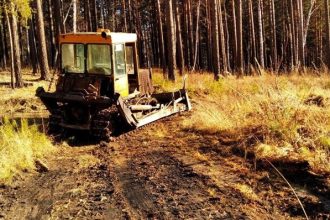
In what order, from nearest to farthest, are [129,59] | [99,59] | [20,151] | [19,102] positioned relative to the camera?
[20,151], [99,59], [129,59], [19,102]

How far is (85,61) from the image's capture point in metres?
11.9

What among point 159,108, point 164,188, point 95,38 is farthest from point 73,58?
point 164,188

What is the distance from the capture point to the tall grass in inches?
330

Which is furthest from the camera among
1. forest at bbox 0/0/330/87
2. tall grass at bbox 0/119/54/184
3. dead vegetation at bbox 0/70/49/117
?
forest at bbox 0/0/330/87

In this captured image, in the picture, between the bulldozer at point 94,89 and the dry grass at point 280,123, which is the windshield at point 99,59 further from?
the dry grass at point 280,123

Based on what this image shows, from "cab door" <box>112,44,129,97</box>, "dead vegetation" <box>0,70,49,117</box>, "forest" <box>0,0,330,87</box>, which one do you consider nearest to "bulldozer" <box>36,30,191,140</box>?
"cab door" <box>112,44,129,97</box>

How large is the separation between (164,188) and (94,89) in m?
4.74

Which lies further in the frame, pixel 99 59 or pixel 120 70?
pixel 120 70

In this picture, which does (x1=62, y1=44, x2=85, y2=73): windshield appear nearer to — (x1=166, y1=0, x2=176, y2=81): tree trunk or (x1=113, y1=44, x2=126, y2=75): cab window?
(x1=113, y1=44, x2=126, y2=75): cab window

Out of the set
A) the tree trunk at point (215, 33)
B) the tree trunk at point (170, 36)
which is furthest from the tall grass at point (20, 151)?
the tree trunk at point (215, 33)

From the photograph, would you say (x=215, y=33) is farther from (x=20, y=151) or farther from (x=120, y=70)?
(x=20, y=151)

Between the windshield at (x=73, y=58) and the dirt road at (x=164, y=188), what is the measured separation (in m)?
2.86

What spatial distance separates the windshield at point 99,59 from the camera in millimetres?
11677

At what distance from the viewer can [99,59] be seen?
38.7 feet
